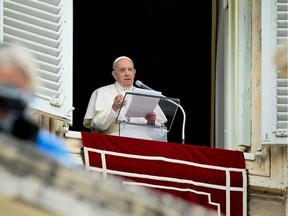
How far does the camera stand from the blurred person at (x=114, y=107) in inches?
526

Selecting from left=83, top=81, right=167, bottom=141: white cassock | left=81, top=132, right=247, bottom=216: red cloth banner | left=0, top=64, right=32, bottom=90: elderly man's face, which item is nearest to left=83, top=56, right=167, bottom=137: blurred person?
left=83, top=81, right=167, bottom=141: white cassock

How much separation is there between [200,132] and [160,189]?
3.34 metres

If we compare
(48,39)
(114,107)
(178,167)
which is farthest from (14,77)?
(178,167)

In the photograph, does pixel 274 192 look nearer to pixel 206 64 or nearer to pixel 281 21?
pixel 281 21

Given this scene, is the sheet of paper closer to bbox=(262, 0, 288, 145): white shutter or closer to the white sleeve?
the white sleeve

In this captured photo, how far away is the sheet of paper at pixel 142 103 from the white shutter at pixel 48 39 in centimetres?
50

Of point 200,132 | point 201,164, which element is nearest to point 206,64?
point 200,132

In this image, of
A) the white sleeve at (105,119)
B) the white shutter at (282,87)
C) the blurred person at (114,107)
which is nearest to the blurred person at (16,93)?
the blurred person at (114,107)

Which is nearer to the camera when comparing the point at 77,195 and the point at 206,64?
the point at 77,195

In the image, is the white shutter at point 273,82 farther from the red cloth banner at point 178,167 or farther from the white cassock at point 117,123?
the white cassock at point 117,123

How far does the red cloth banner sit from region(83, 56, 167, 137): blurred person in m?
0.24

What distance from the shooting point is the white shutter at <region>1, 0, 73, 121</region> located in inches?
505

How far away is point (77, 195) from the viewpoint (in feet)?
15.7

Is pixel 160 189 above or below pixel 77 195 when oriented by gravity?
A: below
